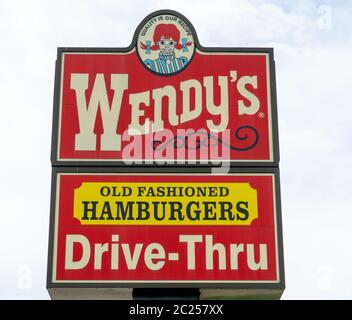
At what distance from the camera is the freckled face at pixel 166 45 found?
14.5m

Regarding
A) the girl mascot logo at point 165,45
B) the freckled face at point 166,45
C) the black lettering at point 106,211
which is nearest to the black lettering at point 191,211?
the black lettering at point 106,211

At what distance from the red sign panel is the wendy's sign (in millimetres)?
366

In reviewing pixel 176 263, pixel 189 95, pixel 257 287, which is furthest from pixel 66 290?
pixel 189 95

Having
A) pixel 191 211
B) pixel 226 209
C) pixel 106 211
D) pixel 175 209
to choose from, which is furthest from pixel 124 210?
pixel 226 209

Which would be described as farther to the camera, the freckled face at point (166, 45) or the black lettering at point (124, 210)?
the freckled face at point (166, 45)

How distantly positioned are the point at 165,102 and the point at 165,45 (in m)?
1.03

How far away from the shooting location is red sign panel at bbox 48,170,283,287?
42.8ft

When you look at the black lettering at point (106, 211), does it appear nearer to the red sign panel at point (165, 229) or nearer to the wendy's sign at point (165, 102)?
the red sign panel at point (165, 229)

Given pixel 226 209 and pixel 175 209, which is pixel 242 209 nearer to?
pixel 226 209

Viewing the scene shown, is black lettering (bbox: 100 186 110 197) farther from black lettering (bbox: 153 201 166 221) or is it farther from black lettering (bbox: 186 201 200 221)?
black lettering (bbox: 186 201 200 221)

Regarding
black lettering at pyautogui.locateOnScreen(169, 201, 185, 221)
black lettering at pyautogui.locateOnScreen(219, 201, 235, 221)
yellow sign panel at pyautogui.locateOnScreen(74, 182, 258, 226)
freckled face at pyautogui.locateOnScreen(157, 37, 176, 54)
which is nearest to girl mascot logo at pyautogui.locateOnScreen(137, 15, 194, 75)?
freckled face at pyautogui.locateOnScreen(157, 37, 176, 54)

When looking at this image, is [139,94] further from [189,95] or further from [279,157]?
[279,157]

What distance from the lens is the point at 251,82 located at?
564 inches

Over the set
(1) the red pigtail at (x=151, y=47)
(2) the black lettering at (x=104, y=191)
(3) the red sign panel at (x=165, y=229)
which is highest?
(1) the red pigtail at (x=151, y=47)
